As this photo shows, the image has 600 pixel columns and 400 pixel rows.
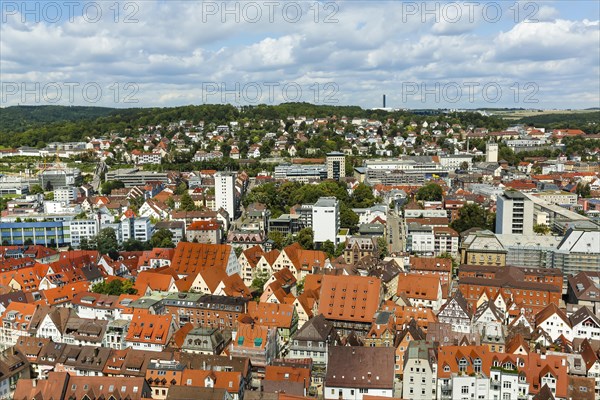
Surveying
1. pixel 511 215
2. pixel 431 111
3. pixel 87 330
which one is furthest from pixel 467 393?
pixel 431 111

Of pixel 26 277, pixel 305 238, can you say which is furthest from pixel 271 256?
pixel 26 277

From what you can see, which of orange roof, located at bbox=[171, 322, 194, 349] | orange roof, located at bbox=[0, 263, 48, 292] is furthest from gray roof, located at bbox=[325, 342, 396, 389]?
orange roof, located at bbox=[0, 263, 48, 292]

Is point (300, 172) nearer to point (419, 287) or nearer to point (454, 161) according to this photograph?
point (454, 161)

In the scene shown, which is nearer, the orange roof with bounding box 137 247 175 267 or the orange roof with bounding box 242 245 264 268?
the orange roof with bounding box 242 245 264 268

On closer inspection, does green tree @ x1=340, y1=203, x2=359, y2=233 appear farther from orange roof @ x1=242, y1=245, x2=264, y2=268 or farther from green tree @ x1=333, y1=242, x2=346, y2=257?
orange roof @ x1=242, y1=245, x2=264, y2=268

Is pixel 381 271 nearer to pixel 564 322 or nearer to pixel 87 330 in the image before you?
pixel 564 322

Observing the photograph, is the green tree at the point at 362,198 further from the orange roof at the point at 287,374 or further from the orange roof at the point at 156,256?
the orange roof at the point at 287,374
